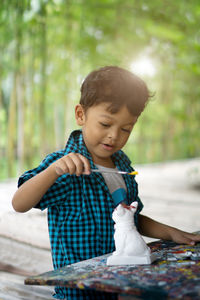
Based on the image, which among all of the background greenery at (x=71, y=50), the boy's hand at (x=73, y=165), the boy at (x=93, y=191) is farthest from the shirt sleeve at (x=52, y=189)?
the background greenery at (x=71, y=50)

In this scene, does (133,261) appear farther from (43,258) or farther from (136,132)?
(136,132)

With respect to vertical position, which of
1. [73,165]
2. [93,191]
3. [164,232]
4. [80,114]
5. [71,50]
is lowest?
[164,232]

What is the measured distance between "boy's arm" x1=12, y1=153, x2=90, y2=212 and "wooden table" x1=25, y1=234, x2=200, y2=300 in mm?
228

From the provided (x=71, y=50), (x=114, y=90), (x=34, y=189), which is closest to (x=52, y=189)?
(x=34, y=189)

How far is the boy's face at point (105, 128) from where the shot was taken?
1205 millimetres

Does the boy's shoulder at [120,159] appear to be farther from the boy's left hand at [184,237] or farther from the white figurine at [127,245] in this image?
the white figurine at [127,245]

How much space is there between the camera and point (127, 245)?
38.0 inches

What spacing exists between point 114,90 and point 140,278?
598 mm

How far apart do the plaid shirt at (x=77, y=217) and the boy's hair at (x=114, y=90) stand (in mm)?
211

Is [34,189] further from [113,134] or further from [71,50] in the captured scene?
[71,50]

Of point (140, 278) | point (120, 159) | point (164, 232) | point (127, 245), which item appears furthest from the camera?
point (120, 159)

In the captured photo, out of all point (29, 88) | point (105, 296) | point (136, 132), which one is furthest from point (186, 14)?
point (136, 132)

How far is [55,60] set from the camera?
5.51 meters

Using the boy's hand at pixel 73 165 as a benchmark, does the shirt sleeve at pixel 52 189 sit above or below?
below
